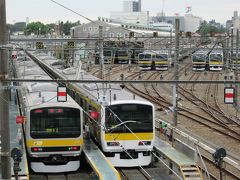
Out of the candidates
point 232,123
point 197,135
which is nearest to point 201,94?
point 232,123

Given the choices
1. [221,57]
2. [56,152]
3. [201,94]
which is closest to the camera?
[56,152]

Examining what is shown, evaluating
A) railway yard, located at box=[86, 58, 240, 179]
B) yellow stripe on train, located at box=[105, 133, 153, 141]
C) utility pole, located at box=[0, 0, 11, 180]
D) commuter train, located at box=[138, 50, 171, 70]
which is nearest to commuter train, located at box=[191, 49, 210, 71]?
commuter train, located at box=[138, 50, 171, 70]

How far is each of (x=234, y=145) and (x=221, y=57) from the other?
97.5 ft

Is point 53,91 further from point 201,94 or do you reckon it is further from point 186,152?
point 201,94

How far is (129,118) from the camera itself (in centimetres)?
1423

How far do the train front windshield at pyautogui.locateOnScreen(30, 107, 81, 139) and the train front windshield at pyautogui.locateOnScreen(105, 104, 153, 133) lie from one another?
3.23 feet

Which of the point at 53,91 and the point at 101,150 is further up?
the point at 53,91

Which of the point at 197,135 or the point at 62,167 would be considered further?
the point at 197,135

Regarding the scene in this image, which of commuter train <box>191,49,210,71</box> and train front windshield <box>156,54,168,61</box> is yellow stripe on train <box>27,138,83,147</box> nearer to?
commuter train <box>191,49,210,71</box>

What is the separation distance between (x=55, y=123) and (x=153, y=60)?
112 feet

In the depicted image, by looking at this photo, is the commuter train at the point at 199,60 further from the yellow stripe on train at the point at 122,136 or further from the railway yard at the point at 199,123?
the yellow stripe on train at the point at 122,136

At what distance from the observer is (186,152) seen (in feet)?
47.2

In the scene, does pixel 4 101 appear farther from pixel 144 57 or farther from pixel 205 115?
pixel 144 57

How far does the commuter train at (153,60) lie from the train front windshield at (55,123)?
3310 centimetres
